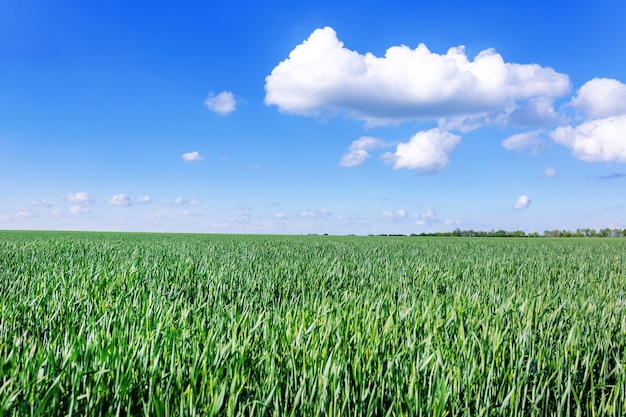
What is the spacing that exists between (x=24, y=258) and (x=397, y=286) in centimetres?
669

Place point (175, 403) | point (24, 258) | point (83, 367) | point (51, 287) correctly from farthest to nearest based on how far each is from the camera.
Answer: point (24, 258), point (51, 287), point (83, 367), point (175, 403)

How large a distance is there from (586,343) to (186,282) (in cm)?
455

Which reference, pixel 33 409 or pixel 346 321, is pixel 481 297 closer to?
pixel 346 321

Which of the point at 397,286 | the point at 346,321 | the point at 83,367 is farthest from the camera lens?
the point at 397,286

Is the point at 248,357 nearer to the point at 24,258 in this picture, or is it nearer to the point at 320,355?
the point at 320,355

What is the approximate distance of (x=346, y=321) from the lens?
3.27 meters

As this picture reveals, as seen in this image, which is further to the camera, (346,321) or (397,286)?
(397,286)

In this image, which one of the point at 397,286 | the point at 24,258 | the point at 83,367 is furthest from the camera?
the point at 24,258

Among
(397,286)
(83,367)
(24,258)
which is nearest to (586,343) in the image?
(397,286)

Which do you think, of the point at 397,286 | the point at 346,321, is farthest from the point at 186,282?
the point at 346,321

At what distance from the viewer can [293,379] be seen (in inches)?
90.9

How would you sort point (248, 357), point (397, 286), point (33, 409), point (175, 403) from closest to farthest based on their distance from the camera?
1. point (33, 409)
2. point (175, 403)
3. point (248, 357)
4. point (397, 286)

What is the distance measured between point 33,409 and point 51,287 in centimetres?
357

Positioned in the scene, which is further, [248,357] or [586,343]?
[586,343]
